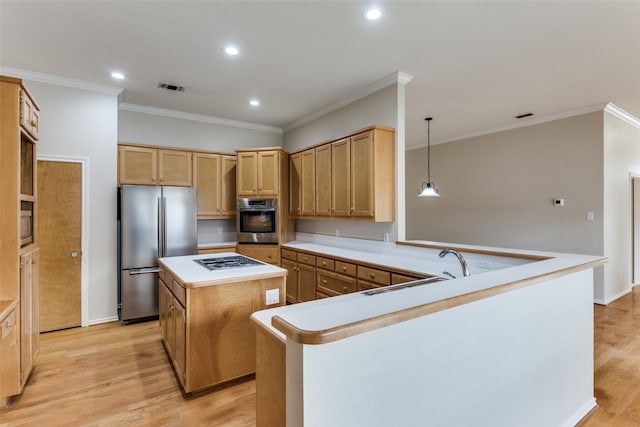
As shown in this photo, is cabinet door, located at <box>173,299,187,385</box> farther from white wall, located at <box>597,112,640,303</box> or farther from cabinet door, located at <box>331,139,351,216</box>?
white wall, located at <box>597,112,640,303</box>

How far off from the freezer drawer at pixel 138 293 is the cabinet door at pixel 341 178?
7.90ft

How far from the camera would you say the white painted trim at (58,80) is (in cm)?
334

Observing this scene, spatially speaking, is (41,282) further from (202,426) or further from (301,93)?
(301,93)

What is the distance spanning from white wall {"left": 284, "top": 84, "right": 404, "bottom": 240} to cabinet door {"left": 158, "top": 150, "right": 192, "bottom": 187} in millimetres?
1818

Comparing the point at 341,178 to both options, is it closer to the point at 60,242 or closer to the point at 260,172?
the point at 260,172

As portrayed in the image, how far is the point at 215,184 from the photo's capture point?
4.84 metres

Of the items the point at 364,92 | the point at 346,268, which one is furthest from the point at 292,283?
the point at 364,92

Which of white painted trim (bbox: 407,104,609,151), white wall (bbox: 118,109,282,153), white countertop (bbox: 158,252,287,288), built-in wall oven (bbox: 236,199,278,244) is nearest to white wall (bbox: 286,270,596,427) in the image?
white countertop (bbox: 158,252,287,288)

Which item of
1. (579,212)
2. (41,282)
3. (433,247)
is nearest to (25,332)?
(41,282)

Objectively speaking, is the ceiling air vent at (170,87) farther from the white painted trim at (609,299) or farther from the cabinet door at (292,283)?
the white painted trim at (609,299)

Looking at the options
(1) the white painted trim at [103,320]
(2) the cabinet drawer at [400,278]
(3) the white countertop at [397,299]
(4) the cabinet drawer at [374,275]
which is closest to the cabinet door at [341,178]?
(4) the cabinet drawer at [374,275]

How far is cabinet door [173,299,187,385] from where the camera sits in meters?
2.25

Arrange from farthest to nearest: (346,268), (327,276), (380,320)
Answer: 1. (327,276)
2. (346,268)
3. (380,320)

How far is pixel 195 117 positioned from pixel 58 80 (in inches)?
68.6
